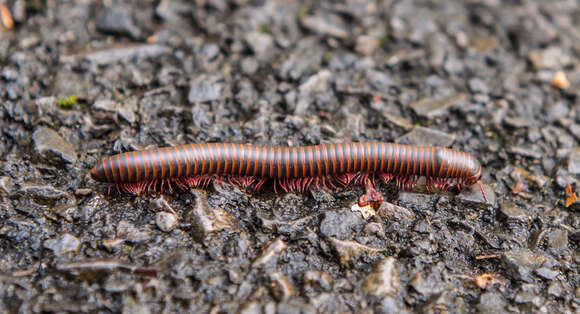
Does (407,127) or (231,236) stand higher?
(407,127)

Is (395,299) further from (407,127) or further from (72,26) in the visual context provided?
(72,26)

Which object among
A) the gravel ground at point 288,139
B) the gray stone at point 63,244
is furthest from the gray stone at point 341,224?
the gray stone at point 63,244

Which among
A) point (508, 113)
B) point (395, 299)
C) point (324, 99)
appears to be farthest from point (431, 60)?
point (395, 299)

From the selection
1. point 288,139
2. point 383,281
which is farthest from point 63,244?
point 383,281

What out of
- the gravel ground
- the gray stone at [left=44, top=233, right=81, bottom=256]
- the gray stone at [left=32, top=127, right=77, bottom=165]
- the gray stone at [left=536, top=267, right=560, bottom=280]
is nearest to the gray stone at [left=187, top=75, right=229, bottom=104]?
the gravel ground

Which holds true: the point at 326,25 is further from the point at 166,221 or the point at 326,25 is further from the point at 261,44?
the point at 166,221

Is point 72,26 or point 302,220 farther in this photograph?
point 72,26
